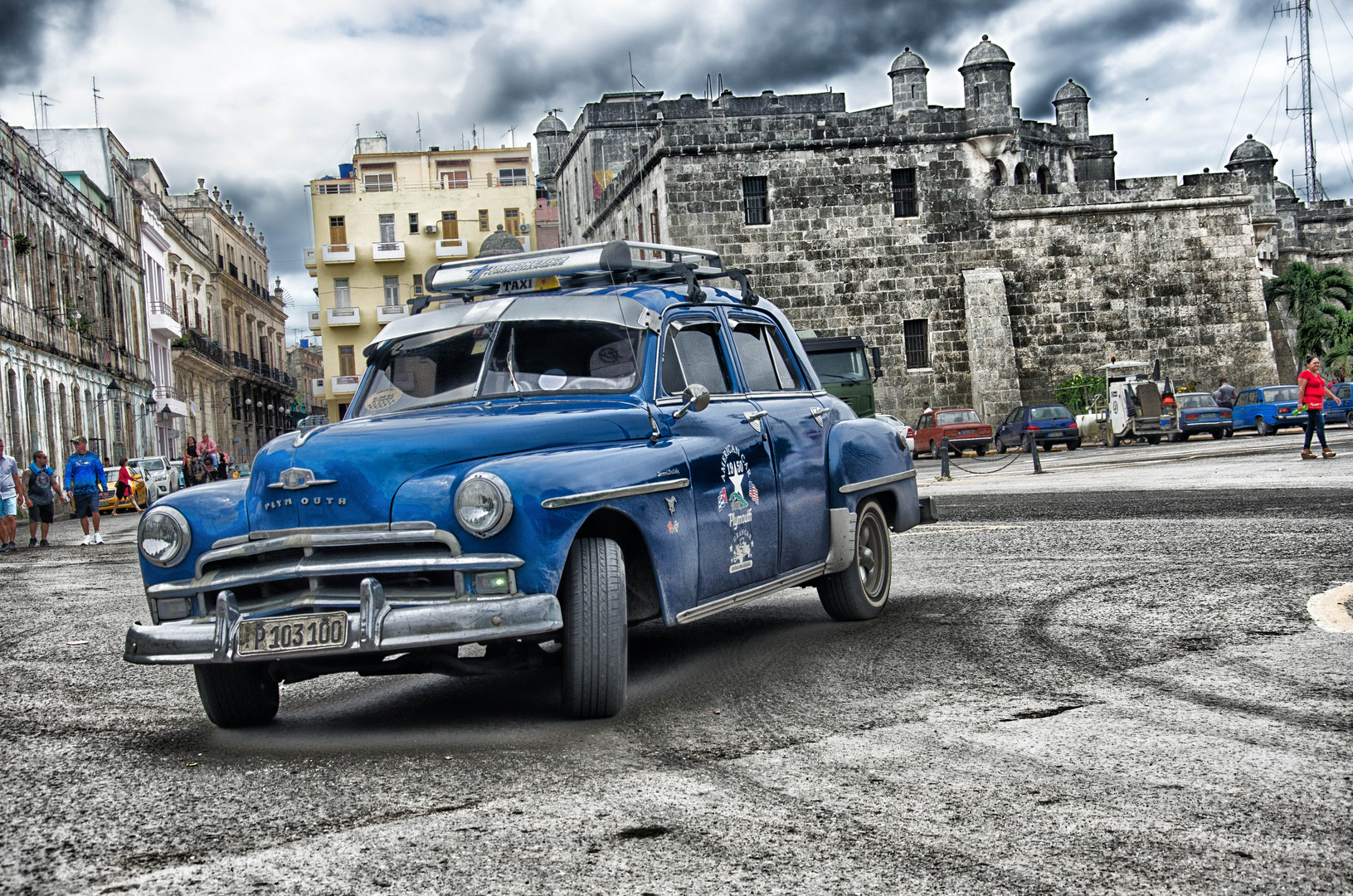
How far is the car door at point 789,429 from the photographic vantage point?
261 inches

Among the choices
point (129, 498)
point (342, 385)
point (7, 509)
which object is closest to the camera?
point (7, 509)

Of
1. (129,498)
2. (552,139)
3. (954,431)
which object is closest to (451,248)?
(552,139)

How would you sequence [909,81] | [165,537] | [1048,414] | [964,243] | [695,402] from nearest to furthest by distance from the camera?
[165,537] → [695,402] → [1048,414] → [964,243] → [909,81]

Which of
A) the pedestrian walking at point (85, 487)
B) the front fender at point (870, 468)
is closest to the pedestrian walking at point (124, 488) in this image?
the pedestrian walking at point (85, 487)

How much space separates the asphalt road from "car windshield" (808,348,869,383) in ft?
63.9

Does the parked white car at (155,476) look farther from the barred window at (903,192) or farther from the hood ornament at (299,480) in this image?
the hood ornament at (299,480)

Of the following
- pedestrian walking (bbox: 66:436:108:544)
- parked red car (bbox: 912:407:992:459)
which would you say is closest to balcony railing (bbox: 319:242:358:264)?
parked red car (bbox: 912:407:992:459)

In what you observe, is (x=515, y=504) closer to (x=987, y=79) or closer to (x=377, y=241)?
(x=987, y=79)

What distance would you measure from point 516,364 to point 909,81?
155ft

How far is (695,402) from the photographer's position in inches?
231

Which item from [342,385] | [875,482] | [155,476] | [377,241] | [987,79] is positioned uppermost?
Result: [377,241]

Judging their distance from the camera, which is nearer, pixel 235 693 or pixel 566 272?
pixel 235 693

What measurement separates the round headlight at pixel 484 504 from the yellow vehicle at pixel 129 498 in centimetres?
3403

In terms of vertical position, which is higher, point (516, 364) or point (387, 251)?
point (387, 251)
